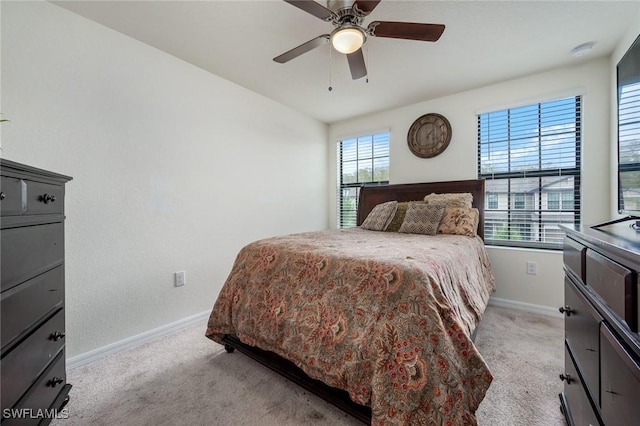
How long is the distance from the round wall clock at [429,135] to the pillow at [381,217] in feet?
2.90

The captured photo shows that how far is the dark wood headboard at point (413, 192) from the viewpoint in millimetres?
2943

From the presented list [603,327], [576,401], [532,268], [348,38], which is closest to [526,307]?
[532,268]

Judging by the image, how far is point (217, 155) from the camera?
278cm

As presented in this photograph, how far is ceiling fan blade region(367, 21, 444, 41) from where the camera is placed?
160cm

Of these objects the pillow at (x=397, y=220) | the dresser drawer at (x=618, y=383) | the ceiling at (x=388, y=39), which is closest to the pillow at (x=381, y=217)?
the pillow at (x=397, y=220)

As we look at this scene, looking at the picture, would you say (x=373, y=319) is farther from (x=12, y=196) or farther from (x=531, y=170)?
(x=531, y=170)

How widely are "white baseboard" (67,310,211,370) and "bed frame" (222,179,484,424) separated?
74cm

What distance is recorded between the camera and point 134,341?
2.13 m

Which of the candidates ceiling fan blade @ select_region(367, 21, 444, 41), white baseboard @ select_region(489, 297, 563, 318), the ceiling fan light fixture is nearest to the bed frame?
white baseboard @ select_region(489, 297, 563, 318)

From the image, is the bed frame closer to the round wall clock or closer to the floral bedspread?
the floral bedspread

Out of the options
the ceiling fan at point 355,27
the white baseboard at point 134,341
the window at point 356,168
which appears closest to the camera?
the ceiling fan at point 355,27

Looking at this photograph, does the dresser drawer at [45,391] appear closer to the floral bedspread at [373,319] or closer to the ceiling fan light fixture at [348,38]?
the floral bedspread at [373,319]

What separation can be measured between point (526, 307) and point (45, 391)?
373cm

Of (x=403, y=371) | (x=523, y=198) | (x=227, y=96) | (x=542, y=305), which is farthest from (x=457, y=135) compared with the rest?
(x=403, y=371)
